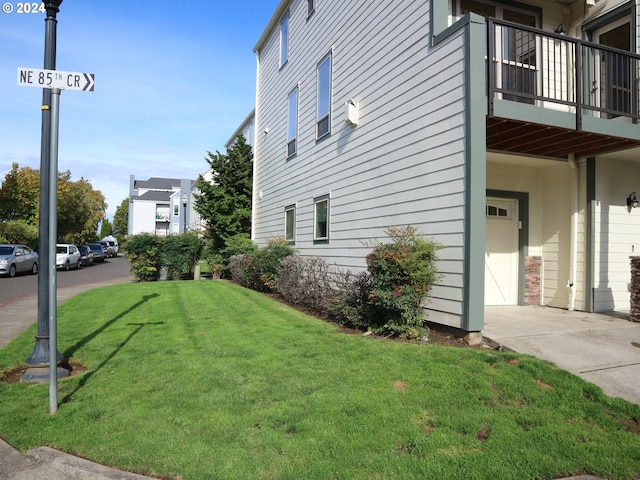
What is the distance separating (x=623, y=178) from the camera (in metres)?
8.95

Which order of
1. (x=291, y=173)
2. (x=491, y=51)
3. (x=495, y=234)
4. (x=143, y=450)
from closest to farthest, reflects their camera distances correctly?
(x=143, y=450), (x=491, y=51), (x=495, y=234), (x=291, y=173)

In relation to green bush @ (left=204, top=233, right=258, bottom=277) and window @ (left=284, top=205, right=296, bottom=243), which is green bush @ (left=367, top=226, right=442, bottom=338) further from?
green bush @ (left=204, top=233, right=258, bottom=277)

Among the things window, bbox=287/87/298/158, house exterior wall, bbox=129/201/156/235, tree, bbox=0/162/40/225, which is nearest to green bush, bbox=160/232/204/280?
window, bbox=287/87/298/158

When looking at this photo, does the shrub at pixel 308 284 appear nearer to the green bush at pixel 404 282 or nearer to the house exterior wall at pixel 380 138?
the house exterior wall at pixel 380 138

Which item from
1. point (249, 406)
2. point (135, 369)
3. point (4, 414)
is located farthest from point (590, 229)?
point (4, 414)

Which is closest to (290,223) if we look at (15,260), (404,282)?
(404,282)

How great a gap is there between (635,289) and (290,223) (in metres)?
9.55

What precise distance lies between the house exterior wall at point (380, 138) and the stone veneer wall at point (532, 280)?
322cm

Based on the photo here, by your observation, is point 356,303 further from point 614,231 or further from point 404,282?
point 614,231

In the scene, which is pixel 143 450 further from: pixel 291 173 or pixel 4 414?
pixel 291 173

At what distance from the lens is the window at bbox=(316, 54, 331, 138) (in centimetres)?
1188

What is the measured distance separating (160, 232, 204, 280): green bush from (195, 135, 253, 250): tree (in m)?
0.87

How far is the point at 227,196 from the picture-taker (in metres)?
19.3

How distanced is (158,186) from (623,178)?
7420cm
